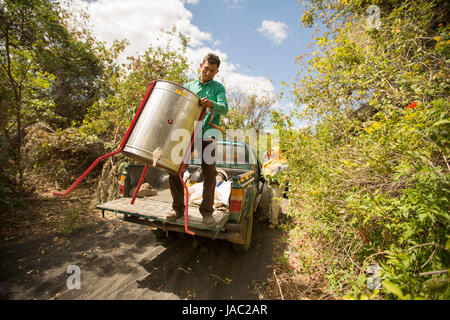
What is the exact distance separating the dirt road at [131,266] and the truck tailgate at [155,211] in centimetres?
85

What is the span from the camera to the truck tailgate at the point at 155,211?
2580 millimetres

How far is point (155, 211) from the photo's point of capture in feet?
9.79

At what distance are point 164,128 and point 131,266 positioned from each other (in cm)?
232

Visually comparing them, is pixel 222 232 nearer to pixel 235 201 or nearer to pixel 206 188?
pixel 235 201

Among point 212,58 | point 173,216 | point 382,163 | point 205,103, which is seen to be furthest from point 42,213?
point 382,163

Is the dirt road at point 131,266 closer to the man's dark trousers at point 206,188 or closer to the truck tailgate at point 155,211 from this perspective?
the truck tailgate at point 155,211

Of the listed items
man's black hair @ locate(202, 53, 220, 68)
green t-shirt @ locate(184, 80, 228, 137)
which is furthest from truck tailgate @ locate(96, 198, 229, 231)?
man's black hair @ locate(202, 53, 220, 68)

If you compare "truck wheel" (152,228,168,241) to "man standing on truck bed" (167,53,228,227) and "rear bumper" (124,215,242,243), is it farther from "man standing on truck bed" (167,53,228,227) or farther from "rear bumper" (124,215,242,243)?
"man standing on truck bed" (167,53,228,227)

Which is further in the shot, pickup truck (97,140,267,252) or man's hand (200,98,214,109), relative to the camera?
pickup truck (97,140,267,252)

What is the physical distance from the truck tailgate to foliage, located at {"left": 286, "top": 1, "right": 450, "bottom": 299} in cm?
123

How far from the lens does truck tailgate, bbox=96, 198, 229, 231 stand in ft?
8.46

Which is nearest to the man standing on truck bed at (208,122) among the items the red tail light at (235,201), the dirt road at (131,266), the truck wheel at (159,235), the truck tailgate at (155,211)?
the truck tailgate at (155,211)

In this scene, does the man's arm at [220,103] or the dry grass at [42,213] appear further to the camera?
the dry grass at [42,213]

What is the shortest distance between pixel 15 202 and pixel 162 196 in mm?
2998
